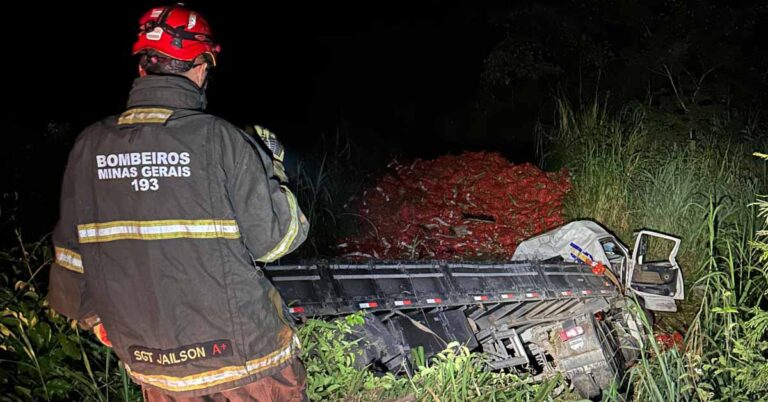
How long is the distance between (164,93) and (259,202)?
0.54 metres

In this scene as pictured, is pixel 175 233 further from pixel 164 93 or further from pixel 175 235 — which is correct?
pixel 164 93

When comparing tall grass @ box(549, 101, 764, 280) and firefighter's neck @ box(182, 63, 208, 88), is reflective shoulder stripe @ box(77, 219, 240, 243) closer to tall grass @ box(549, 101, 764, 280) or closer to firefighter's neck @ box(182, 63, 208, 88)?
firefighter's neck @ box(182, 63, 208, 88)

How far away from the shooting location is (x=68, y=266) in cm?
252

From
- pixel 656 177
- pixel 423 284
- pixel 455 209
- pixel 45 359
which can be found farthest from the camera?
pixel 455 209

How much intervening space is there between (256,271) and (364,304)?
2.21 meters

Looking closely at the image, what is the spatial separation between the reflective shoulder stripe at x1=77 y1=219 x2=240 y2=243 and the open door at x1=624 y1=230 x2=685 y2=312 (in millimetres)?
4833

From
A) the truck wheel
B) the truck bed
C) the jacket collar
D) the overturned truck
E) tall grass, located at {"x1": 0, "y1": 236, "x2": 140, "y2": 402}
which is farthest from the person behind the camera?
the truck wheel

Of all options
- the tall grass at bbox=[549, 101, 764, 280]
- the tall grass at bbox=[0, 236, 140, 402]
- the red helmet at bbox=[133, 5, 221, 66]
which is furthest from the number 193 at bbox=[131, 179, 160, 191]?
the tall grass at bbox=[549, 101, 764, 280]

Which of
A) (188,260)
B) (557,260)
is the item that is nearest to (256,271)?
(188,260)

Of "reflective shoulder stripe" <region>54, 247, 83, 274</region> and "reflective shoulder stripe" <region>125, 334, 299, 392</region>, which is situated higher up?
"reflective shoulder stripe" <region>54, 247, 83, 274</region>

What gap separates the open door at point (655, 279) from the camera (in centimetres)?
629

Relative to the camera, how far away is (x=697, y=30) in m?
10.6

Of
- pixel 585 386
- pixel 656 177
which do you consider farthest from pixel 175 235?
pixel 656 177

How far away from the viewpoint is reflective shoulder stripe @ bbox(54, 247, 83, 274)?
249cm
